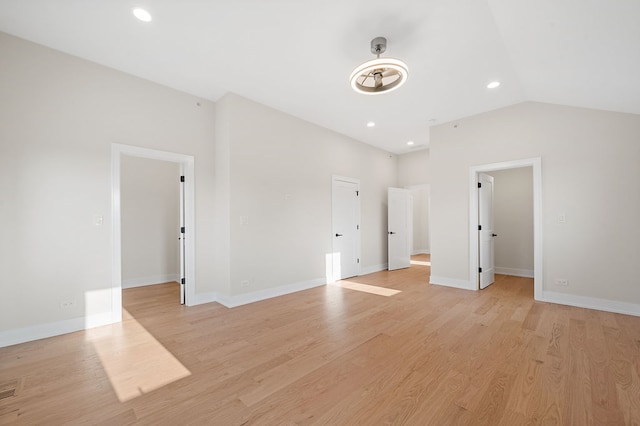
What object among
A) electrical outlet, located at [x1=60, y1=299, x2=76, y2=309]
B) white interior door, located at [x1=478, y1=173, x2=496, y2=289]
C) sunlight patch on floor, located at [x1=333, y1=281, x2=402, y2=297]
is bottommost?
sunlight patch on floor, located at [x1=333, y1=281, x2=402, y2=297]

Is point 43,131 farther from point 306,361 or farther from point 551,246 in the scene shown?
point 551,246

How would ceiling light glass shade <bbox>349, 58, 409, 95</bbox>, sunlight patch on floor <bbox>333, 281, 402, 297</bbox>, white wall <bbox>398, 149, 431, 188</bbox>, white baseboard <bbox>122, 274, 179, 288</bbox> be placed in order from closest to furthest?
ceiling light glass shade <bbox>349, 58, 409, 95</bbox> → sunlight patch on floor <bbox>333, 281, 402, 297</bbox> → white baseboard <bbox>122, 274, 179, 288</bbox> → white wall <bbox>398, 149, 431, 188</bbox>

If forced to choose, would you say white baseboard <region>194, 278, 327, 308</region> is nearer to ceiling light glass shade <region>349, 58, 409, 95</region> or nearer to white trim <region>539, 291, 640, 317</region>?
ceiling light glass shade <region>349, 58, 409, 95</region>

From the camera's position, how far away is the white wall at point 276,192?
4062 mm

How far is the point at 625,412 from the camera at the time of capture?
174cm

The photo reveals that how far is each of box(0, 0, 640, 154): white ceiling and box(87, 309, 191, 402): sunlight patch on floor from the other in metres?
3.23

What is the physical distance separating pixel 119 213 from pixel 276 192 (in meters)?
2.21

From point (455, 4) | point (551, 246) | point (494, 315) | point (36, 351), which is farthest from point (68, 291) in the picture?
point (551, 246)

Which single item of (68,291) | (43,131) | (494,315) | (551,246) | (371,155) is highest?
(371,155)

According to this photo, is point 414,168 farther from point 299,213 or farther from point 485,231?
point 299,213

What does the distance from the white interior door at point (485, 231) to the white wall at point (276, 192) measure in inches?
102

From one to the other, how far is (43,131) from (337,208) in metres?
4.51

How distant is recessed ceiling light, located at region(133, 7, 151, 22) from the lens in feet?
7.96

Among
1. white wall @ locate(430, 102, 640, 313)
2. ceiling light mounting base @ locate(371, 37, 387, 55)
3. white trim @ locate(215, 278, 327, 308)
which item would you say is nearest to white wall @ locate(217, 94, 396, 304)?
white trim @ locate(215, 278, 327, 308)
